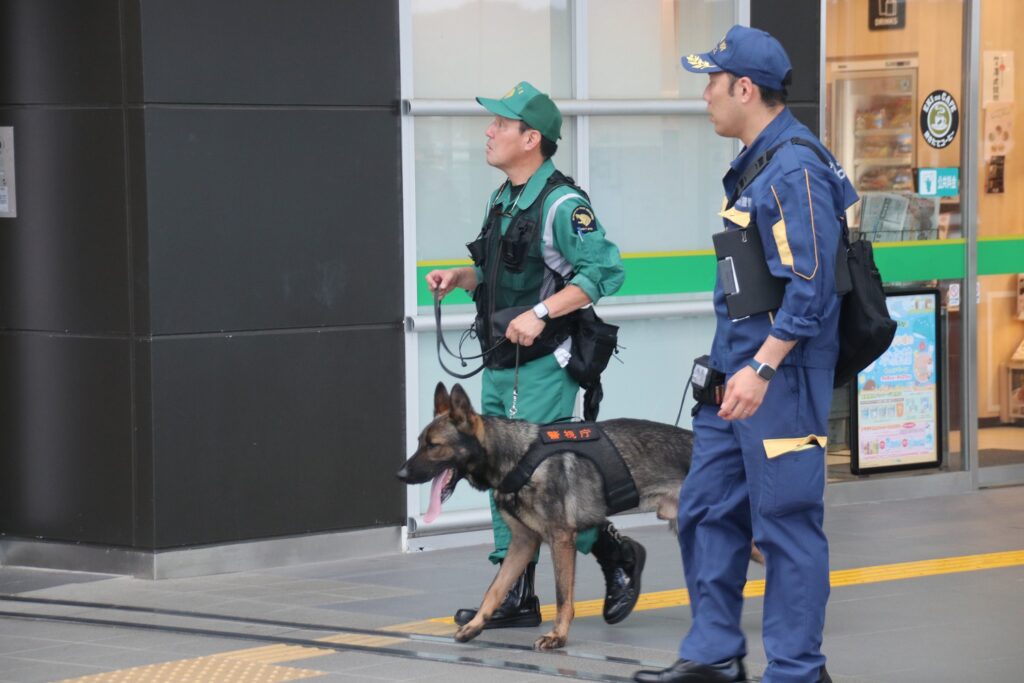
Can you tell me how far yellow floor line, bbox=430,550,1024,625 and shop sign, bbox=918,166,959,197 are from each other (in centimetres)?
281

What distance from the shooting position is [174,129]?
8.24m

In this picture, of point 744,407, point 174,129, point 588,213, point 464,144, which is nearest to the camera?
point 744,407

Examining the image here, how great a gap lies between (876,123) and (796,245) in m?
5.74

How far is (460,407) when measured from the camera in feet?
21.3

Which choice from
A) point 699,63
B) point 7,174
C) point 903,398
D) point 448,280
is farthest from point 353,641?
point 903,398

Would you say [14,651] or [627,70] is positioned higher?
[627,70]

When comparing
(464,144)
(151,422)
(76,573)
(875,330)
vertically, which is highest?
(464,144)

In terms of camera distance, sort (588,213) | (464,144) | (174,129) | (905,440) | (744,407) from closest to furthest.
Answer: (744,407) → (588,213) → (174,129) → (464,144) → (905,440)

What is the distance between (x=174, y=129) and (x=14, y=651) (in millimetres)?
2623

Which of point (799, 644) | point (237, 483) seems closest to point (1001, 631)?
point (799, 644)

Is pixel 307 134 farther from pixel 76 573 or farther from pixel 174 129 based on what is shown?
pixel 76 573

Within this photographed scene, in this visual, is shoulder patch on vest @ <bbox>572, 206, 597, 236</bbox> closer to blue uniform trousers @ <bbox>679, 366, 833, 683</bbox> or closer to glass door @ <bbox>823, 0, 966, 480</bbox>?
blue uniform trousers @ <bbox>679, 366, 833, 683</bbox>

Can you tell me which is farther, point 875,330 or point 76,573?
point 76,573

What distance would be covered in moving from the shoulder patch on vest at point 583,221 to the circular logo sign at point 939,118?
4646 mm
